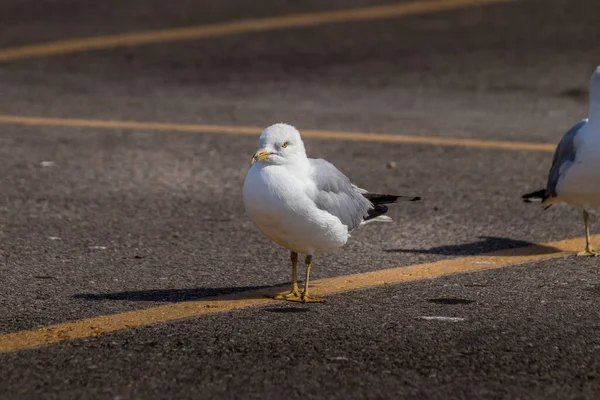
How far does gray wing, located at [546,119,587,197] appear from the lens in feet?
26.5

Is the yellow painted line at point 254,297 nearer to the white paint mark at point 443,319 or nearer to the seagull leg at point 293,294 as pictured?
the seagull leg at point 293,294

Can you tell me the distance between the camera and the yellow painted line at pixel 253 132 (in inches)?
473

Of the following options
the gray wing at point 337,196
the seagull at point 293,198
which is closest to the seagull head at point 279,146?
the seagull at point 293,198

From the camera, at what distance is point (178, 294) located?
686 centimetres

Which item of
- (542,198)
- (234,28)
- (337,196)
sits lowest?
(542,198)

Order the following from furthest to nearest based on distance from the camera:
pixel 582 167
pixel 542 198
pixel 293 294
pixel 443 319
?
pixel 542 198 → pixel 582 167 → pixel 293 294 → pixel 443 319

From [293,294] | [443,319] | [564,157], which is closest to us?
[443,319]

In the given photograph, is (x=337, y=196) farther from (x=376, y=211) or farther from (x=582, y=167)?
(x=582, y=167)

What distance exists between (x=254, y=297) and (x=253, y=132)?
5.83m

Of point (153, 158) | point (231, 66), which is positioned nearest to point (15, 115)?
point (153, 158)

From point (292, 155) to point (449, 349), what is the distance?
1.45m

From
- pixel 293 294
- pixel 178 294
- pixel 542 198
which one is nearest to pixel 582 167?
pixel 542 198

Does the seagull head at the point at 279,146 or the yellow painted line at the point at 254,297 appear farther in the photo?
the seagull head at the point at 279,146

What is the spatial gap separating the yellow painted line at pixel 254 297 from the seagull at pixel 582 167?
0.99ft
